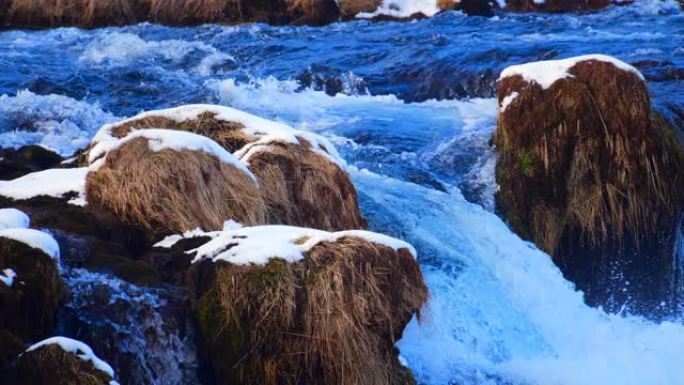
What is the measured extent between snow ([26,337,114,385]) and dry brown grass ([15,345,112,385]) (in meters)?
0.02

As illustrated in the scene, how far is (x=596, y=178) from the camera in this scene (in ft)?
34.5

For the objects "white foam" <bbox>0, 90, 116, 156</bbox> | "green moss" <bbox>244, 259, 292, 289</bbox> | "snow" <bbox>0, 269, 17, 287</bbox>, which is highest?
"snow" <bbox>0, 269, 17, 287</bbox>

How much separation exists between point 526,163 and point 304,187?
2.84 metres

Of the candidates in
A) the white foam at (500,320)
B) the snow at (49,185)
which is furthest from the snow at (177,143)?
the white foam at (500,320)

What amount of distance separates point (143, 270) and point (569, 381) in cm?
346

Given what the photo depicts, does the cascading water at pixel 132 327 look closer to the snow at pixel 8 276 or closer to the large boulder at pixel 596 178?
the snow at pixel 8 276

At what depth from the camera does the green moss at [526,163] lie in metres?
10.8

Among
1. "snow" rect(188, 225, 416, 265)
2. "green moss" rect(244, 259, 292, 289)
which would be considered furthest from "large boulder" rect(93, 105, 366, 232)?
"green moss" rect(244, 259, 292, 289)

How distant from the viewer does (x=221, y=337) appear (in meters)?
6.56

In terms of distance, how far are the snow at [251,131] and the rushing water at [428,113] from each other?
1022mm

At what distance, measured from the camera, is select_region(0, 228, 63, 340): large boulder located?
20.0 feet

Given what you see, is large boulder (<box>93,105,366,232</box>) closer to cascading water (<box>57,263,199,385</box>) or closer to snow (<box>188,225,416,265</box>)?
snow (<box>188,225,416,265</box>)

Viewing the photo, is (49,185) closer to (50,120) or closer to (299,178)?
(299,178)

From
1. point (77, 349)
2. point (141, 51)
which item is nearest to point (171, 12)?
point (141, 51)
